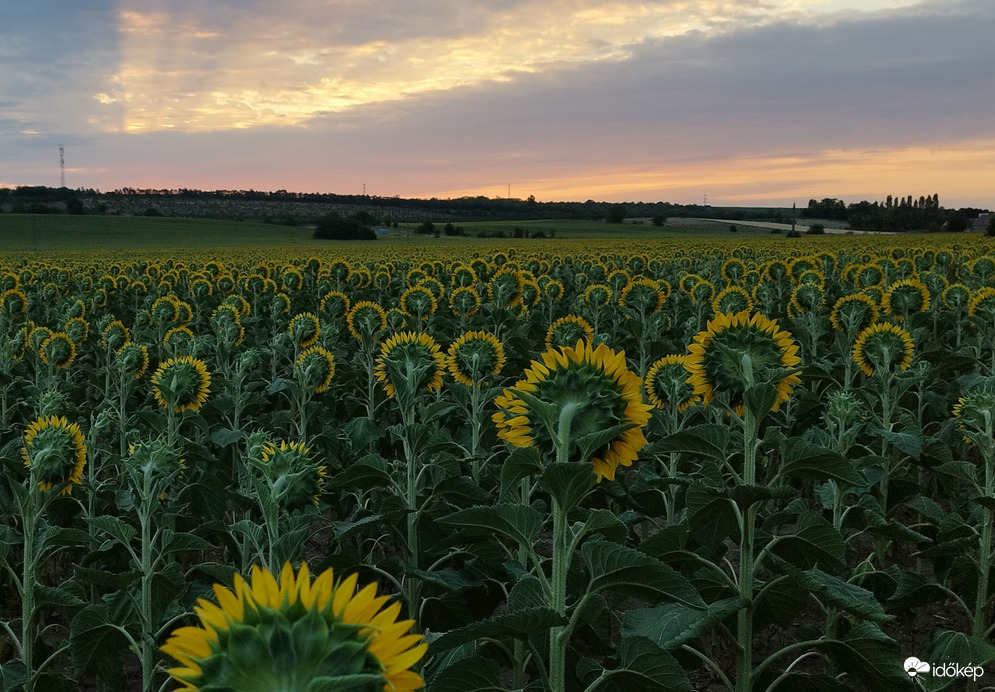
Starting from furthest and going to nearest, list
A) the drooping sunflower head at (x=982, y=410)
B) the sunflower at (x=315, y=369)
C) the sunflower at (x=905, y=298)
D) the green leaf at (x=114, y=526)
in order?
1. the sunflower at (x=905, y=298)
2. the sunflower at (x=315, y=369)
3. the drooping sunflower head at (x=982, y=410)
4. the green leaf at (x=114, y=526)

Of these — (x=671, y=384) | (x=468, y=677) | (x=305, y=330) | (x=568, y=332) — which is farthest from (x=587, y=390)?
(x=305, y=330)

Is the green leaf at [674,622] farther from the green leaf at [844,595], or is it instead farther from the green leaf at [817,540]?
the green leaf at [817,540]

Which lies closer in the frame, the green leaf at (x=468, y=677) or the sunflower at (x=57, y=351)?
the green leaf at (x=468, y=677)

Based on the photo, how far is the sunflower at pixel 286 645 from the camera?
894mm

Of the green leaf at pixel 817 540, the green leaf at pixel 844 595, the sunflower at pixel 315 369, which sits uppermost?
the sunflower at pixel 315 369

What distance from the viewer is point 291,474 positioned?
290 centimetres

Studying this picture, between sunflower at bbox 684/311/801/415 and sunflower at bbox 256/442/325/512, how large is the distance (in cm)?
149

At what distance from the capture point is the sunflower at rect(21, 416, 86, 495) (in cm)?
360

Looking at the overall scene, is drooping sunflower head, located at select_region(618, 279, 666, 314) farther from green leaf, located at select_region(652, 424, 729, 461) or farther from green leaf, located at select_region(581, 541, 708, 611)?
green leaf, located at select_region(581, 541, 708, 611)

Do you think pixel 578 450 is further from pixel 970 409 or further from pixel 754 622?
pixel 970 409

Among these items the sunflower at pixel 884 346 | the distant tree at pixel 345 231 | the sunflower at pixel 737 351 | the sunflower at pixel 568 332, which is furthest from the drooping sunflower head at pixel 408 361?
the distant tree at pixel 345 231

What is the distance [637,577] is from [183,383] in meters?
3.71

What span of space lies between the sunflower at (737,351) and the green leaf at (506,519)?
38.5 inches

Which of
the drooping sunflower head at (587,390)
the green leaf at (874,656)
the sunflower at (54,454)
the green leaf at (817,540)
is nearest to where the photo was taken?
the drooping sunflower head at (587,390)
